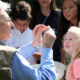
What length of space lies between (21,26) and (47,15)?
0.58 metres

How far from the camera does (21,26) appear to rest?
1797mm

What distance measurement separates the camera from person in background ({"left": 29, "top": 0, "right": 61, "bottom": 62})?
210 centimetres

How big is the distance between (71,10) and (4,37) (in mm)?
1228

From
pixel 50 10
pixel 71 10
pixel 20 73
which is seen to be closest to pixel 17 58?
pixel 20 73

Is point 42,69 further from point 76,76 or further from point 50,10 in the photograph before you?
point 50,10

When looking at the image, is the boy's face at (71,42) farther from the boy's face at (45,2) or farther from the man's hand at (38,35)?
the boy's face at (45,2)

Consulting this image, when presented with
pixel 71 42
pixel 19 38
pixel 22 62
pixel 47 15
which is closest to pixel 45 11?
pixel 47 15

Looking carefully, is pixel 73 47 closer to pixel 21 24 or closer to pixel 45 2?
pixel 21 24

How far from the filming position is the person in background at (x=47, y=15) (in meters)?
2.10

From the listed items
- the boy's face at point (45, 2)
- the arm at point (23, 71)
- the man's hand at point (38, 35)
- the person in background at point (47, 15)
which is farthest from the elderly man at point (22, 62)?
the boy's face at point (45, 2)

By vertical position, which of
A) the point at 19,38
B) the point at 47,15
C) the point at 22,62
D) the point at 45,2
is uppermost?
the point at 45,2

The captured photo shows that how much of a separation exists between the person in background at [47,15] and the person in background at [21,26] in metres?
0.40

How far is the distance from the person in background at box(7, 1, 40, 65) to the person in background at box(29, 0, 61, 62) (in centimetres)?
40

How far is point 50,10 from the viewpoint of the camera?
7.22ft
